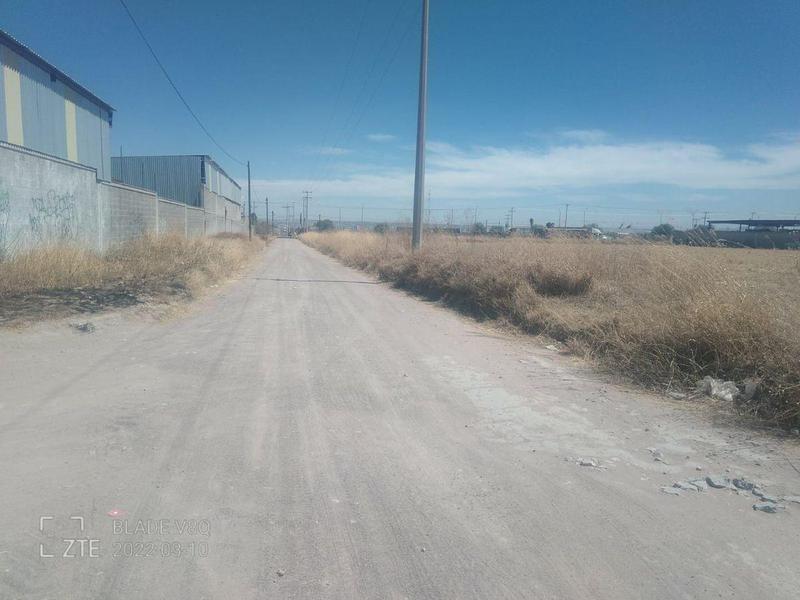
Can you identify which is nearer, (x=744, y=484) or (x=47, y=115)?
(x=744, y=484)

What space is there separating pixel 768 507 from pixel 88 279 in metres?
12.5

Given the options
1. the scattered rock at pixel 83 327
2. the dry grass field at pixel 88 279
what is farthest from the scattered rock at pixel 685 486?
the dry grass field at pixel 88 279

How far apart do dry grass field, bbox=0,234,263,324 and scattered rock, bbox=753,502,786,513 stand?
9.11m

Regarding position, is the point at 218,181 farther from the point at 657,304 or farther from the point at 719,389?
the point at 719,389

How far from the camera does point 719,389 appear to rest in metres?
6.14

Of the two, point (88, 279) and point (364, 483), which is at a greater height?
point (88, 279)

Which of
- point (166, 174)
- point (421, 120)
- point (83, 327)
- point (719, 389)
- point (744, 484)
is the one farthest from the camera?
point (166, 174)

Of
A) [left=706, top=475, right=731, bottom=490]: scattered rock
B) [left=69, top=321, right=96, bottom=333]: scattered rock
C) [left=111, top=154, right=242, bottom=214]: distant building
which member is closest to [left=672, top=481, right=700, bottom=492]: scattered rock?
[left=706, top=475, right=731, bottom=490]: scattered rock

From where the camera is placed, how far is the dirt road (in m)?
3.04

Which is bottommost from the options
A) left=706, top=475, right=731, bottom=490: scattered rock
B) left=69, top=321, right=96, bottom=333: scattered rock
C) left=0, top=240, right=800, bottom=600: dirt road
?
left=0, top=240, right=800, bottom=600: dirt road

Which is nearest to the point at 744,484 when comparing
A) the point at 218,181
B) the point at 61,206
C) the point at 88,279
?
the point at 88,279

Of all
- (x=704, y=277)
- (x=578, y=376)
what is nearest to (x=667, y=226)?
(x=704, y=277)

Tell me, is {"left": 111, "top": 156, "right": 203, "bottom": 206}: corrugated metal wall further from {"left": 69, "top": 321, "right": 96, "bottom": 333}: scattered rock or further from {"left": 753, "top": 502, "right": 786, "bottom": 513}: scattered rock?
{"left": 753, "top": 502, "right": 786, "bottom": 513}: scattered rock

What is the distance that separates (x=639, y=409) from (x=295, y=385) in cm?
374
